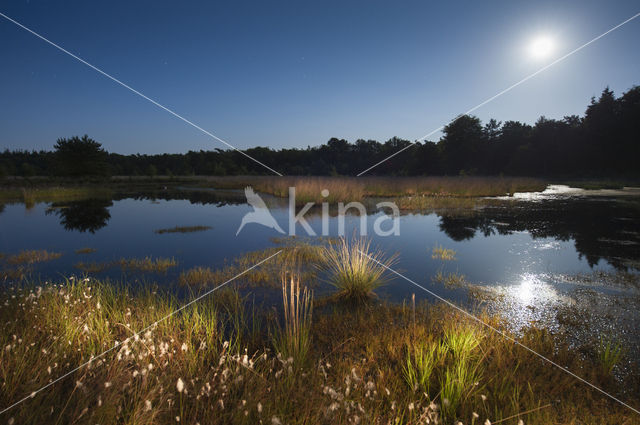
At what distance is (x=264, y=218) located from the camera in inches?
498

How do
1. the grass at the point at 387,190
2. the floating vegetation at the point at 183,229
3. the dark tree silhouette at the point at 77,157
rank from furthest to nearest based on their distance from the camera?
the dark tree silhouette at the point at 77,157
the grass at the point at 387,190
the floating vegetation at the point at 183,229

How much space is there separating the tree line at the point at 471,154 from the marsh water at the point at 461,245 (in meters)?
23.3

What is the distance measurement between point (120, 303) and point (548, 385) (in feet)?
15.8

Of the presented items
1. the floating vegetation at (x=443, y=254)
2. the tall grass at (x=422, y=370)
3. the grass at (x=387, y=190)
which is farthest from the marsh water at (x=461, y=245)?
the grass at (x=387, y=190)

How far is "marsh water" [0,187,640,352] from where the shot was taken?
4789 millimetres

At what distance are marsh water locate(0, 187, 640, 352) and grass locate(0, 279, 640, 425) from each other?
124 centimetres

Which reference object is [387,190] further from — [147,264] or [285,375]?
[285,375]

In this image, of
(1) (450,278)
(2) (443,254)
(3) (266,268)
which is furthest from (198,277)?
(2) (443,254)

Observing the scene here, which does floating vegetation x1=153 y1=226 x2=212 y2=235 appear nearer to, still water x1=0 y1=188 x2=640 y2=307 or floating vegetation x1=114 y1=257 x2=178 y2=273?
still water x1=0 y1=188 x2=640 y2=307

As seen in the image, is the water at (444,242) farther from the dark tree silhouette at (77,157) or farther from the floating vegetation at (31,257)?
the dark tree silhouette at (77,157)

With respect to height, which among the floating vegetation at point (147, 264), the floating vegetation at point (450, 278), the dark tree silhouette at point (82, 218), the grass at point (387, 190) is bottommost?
the floating vegetation at point (450, 278)

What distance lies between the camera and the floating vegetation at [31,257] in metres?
6.54

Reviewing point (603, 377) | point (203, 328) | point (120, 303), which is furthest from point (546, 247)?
point (120, 303)

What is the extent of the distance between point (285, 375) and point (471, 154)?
60851 mm
